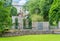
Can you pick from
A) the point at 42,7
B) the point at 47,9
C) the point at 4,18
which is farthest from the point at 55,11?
the point at 42,7

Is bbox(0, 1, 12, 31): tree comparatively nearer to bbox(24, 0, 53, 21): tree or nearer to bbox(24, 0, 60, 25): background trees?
bbox(24, 0, 60, 25): background trees

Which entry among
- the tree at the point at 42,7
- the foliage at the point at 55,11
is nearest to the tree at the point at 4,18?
the foliage at the point at 55,11

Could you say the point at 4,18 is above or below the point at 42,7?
below

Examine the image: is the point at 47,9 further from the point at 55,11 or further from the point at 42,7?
the point at 55,11

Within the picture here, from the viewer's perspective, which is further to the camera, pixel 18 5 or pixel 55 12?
pixel 18 5

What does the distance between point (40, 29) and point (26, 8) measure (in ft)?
46.7

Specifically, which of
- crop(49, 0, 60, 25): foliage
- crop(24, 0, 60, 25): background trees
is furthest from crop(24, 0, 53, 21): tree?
crop(49, 0, 60, 25): foliage

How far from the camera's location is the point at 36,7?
36.7 m

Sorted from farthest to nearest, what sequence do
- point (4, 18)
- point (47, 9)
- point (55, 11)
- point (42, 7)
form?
point (42, 7) → point (47, 9) → point (55, 11) → point (4, 18)

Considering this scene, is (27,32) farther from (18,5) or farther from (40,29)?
(18,5)

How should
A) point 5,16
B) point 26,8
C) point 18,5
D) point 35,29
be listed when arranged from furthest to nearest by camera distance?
point 18,5
point 26,8
point 35,29
point 5,16

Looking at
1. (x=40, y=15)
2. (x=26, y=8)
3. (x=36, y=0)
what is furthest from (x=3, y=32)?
(x=26, y=8)

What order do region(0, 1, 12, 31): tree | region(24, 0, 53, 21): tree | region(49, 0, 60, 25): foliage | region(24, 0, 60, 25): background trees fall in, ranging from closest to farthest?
1. region(0, 1, 12, 31): tree
2. region(49, 0, 60, 25): foliage
3. region(24, 0, 60, 25): background trees
4. region(24, 0, 53, 21): tree

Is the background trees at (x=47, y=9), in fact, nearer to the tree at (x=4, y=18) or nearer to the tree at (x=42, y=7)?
the tree at (x=42, y=7)
